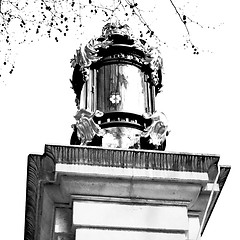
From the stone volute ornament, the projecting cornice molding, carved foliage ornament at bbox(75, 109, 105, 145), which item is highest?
the stone volute ornament

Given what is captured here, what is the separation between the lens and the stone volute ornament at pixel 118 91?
12.7m

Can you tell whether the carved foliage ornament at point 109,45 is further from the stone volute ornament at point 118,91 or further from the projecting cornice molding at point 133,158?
the projecting cornice molding at point 133,158

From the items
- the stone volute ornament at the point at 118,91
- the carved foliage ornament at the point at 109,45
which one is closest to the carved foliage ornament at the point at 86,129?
the stone volute ornament at the point at 118,91

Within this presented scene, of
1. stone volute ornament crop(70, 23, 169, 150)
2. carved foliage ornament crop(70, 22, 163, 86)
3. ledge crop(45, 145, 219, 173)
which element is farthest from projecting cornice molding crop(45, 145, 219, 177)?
carved foliage ornament crop(70, 22, 163, 86)

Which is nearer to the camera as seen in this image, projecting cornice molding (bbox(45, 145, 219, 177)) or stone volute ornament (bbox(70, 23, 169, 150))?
projecting cornice molding (bbox(45, 145, 219, 177))

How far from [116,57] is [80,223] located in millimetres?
3255

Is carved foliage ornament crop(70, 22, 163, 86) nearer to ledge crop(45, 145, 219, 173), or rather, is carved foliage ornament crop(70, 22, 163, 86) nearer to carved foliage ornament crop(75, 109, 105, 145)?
carved foliage ornament crop(75, 109, 105, 145)

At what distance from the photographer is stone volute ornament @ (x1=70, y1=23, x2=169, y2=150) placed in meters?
12.7

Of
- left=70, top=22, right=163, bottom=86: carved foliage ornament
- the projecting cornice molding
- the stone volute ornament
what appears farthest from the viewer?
left=70, top=22, right=163, bottom=86: carved foliage ornament

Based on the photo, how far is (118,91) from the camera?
1336 cm

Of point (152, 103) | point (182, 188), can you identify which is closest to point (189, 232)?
point (182, 188)

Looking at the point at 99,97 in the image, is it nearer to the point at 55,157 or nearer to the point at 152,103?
the point at 152,103

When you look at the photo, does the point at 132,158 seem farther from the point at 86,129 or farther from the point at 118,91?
the point at 118,91


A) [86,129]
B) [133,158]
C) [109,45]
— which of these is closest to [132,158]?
[133,158]
